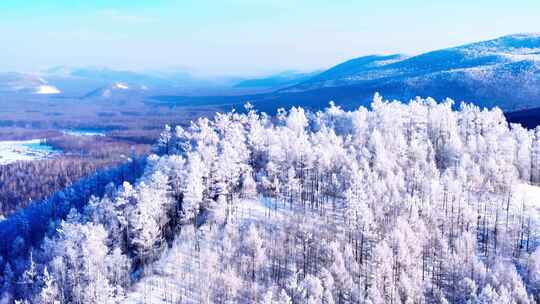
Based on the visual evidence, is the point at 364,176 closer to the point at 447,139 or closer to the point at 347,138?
the point at 347,138

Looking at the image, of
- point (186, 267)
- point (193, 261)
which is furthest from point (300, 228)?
point (186, 267)

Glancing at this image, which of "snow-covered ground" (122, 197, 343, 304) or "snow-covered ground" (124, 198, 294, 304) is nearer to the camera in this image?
"snow-covered ground" (124, 198, 294, 304)

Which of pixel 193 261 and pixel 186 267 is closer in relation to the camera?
pixel 186 267

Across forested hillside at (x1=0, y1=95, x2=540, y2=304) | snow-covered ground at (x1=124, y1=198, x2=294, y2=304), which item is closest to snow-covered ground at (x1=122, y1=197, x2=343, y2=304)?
snow-covered ground at (x1=124, y1=198, x2=294, y2=304)

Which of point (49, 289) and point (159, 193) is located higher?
point (159, 193)

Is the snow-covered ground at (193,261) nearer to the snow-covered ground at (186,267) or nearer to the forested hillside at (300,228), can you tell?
the snow-covered ground at (186,267)

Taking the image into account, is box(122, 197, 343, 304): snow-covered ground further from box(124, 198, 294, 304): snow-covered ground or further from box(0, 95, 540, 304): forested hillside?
box(0, 95, 540, 304): forested hillside

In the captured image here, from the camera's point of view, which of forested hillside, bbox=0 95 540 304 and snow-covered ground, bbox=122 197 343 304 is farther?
snow-covered ground, bbox=122 197 343 304

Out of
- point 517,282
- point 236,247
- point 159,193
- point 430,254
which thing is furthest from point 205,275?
point 517,282

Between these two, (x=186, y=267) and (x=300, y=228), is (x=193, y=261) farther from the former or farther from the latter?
(x=300, y=228)
